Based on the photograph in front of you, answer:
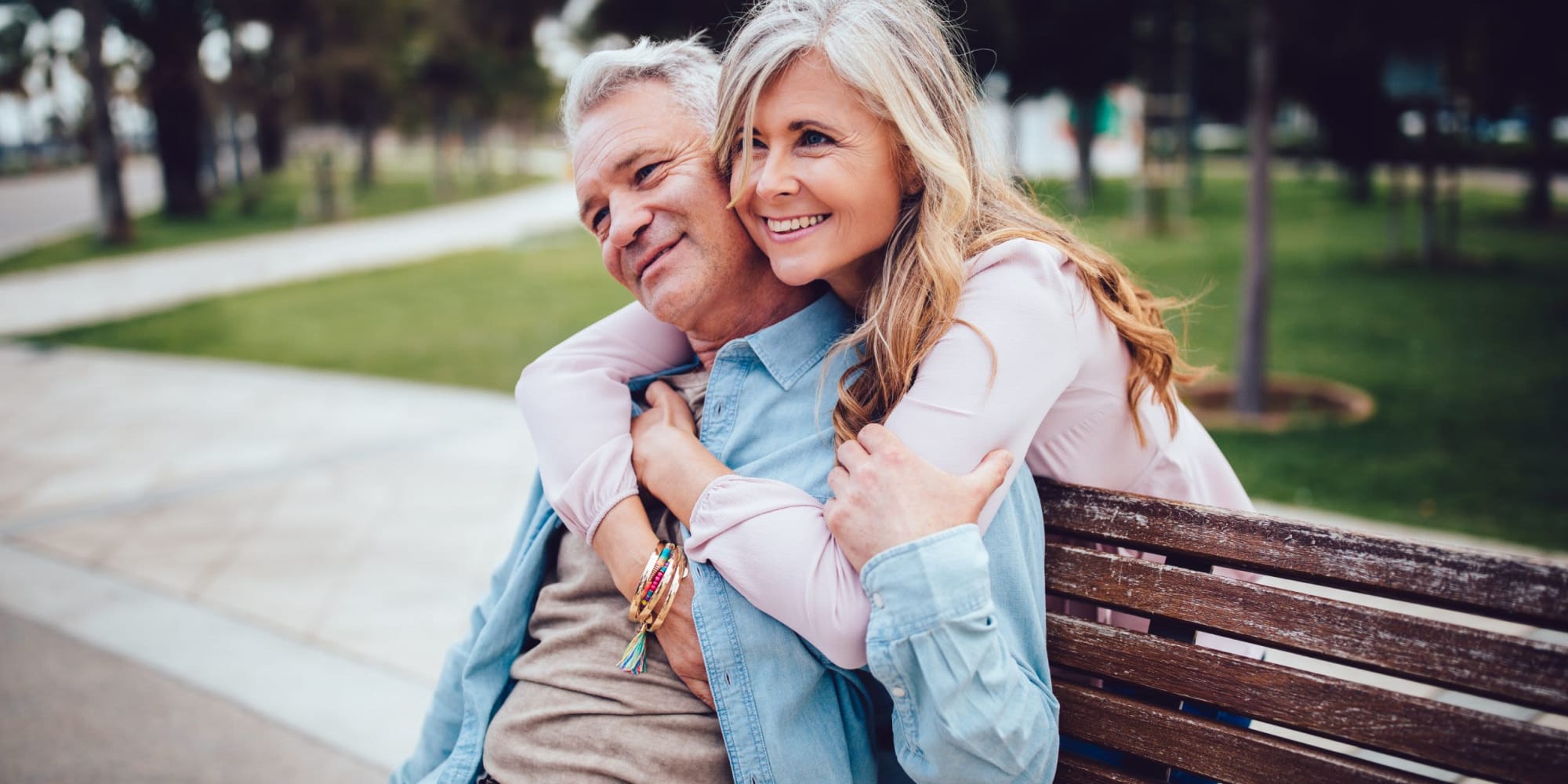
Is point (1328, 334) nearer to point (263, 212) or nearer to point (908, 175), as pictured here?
point (908, 175)

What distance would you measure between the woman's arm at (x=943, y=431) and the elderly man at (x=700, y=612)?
0.08m

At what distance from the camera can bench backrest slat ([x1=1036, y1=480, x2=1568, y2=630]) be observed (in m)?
1.33

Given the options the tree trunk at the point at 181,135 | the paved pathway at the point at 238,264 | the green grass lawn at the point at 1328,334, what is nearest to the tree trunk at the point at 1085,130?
the green grass lawn at the point at 1328,334

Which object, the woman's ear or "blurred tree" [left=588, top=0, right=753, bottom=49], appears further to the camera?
"blurred tree" [left=588, top=0, right=753, bottom=49]

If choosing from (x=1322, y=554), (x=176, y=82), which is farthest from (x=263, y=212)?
(x=1322, y=554)

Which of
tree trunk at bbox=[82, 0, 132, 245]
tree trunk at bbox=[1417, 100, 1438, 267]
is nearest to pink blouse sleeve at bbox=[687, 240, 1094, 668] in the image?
tree trunk at bbox=[1417, 100, 1438, 267]

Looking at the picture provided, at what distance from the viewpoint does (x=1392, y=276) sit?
11133mm

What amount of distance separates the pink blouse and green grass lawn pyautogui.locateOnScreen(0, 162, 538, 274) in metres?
18.0

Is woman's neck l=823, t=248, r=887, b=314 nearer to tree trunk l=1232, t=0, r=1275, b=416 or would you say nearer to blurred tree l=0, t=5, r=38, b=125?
tree trunk l=1232, t=0, r=1275, b=416

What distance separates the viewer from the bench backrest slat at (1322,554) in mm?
1327

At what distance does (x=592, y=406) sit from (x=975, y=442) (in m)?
0.73

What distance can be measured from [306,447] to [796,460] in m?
5.39

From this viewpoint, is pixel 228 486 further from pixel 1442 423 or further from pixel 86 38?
pixel 86 38

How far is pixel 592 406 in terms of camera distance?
6.35 feet
